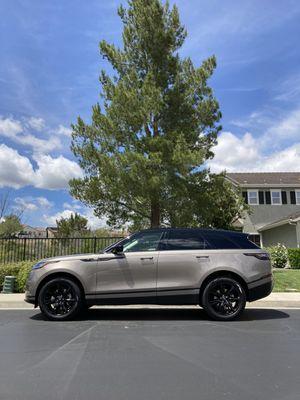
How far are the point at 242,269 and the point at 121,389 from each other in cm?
425

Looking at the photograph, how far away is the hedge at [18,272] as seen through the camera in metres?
12.3

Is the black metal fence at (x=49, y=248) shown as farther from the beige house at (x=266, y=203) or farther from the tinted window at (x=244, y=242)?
the beige house at (x=266, y=203)

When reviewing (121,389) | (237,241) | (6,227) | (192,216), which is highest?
(6,227)

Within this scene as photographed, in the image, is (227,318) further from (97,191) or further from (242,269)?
(97,191)

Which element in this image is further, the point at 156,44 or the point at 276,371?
the point at 156,44

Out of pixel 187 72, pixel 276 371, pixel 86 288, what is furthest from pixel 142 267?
pixel 187 72

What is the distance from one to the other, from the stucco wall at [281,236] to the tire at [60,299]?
23428mm

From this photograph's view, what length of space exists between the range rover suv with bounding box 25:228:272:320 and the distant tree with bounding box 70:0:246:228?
652 cm

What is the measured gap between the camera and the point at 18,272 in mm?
12656

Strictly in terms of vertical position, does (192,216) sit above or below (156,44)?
below

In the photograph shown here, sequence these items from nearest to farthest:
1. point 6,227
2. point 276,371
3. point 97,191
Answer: point 276,371
point 97,191
point 6,227

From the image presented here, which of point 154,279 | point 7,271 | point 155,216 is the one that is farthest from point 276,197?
point 154,279

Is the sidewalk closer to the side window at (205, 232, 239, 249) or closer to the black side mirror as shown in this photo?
the black side mirror

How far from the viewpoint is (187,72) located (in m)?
16.7
